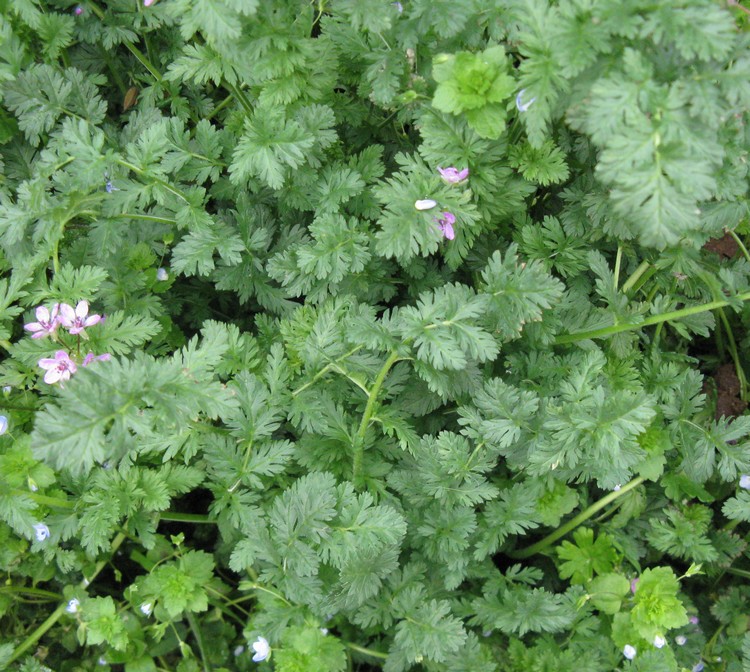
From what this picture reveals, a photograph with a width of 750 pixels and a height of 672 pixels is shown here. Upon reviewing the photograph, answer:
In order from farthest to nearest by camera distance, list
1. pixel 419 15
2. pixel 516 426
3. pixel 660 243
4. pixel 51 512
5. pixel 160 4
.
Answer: pixel 160 4 < pixel 51 512 < pixel 516 426 < pixel 419 15 < pixel 660 243

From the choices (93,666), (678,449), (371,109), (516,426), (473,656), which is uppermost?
(371,109)

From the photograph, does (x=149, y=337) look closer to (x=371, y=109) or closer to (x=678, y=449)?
(x=371, y=109)

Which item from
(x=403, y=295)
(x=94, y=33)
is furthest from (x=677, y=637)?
(x=94, y=33)

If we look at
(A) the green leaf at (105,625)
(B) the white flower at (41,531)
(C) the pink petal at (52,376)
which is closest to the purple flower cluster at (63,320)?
(C) the pink petal at (52,376)

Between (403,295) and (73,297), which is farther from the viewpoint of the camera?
(403,295)

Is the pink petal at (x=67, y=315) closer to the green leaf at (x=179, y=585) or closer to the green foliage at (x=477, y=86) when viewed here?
the green leaf at (x=179, y=585)

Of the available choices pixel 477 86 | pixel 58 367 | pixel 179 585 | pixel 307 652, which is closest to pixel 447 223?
pixel 477 86

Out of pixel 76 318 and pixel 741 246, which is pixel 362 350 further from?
pixel 741 246
